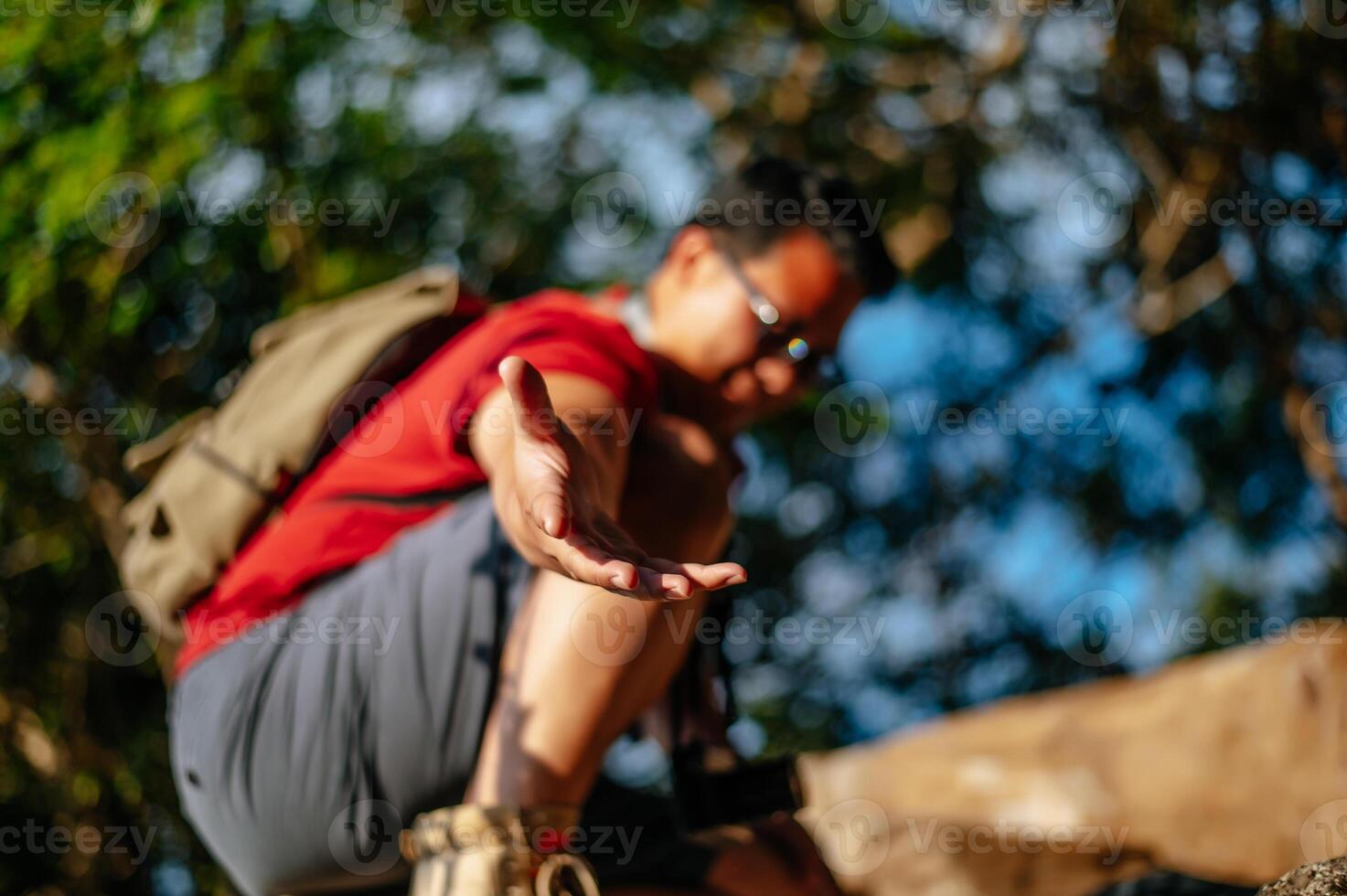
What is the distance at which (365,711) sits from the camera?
1.76 meters

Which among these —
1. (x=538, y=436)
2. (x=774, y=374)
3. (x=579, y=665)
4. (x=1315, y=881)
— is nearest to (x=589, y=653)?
(x=579, y=665)

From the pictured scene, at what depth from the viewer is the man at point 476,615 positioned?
1.63 meters

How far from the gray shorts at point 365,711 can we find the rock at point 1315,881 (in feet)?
2.90

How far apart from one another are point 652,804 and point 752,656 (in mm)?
2998

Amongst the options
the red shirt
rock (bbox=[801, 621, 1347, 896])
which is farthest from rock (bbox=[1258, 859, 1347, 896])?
rock (bbox=[801, 621, 1347, 896])

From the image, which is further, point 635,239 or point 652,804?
point 635,239

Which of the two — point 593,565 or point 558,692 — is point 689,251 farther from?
point 593,565

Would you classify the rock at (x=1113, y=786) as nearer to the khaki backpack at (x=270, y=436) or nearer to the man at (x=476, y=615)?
the man at (x=476, y=615)

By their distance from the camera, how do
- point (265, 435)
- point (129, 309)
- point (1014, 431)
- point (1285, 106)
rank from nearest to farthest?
1. point (265, 435)
2. point (129, 309)
3. point (1285, 106)
4. point (1014, 431)

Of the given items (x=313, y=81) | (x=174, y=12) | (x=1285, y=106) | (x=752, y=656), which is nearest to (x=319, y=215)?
(x=313, y=81)

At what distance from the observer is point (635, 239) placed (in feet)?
16.6

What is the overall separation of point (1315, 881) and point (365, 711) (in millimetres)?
1081

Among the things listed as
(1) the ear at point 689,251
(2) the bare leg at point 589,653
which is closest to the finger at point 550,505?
(2) the bare leg at point 589,653

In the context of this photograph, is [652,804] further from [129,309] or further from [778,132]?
[778,132]
